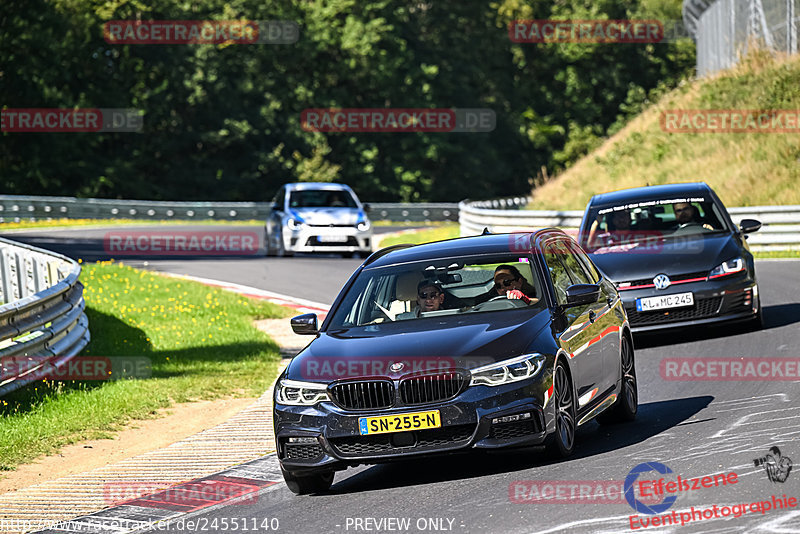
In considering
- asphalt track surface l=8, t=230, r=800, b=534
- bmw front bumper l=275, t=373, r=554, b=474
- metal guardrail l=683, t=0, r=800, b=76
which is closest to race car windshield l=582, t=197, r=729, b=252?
asphalt track surface l=8, t=230, r=800, b=534

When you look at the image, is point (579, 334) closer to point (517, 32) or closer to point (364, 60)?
point (364, 60)

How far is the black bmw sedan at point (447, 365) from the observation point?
25.4ft

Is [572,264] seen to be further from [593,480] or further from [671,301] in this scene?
[671,301]

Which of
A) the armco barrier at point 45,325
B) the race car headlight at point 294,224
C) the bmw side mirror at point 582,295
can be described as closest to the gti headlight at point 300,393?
the bmw side mirror at point 582,295

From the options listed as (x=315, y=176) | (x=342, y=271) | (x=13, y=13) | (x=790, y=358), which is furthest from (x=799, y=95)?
(x=13, y=13)

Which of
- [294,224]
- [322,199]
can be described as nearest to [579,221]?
[322,199]

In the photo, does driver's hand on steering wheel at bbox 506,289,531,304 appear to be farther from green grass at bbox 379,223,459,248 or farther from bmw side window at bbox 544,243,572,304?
green grass at bbox 379,223,459,248

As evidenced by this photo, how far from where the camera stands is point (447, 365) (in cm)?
779

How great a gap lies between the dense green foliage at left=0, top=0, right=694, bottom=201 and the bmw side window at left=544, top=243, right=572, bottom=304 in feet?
179

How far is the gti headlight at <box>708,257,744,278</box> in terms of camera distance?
13641 mm

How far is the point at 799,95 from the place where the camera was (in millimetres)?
37844

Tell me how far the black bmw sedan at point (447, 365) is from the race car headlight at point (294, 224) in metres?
18.7

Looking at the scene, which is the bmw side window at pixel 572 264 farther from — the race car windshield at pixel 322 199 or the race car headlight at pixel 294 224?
the race car windshield at pixel 322 199

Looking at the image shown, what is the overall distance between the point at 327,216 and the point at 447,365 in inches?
803
